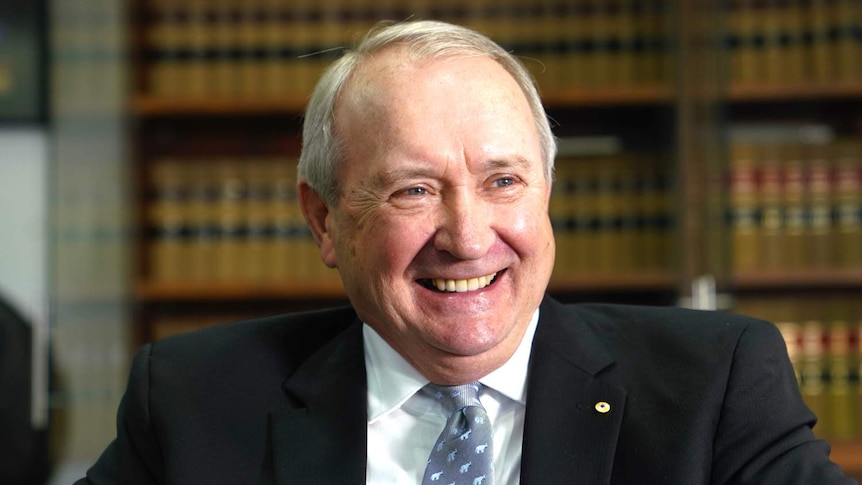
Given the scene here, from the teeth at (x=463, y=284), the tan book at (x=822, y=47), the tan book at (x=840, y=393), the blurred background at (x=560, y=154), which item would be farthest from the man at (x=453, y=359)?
the tan book at (x=822, y=47)

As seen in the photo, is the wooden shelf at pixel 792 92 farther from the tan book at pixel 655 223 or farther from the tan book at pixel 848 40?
the tan book at pixel 655 223

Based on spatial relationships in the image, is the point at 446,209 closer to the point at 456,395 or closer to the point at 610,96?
the point at 456,395

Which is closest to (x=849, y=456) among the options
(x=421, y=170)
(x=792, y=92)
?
(x=792, y=92)

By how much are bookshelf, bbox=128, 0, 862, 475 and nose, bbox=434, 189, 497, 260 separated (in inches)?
86.5

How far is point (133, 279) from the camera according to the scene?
3641 millimetres

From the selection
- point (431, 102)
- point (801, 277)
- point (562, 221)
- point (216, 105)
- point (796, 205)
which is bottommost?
point (801, 277)

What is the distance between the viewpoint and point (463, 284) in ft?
4.58

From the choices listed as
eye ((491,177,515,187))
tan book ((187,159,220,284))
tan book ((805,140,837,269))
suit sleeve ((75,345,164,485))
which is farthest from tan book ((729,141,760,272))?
suit sleeve ((75,345,164,485))

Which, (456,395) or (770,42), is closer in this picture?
(456,395)

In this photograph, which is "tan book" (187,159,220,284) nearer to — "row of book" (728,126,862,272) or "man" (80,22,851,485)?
"row of book" (728,126,862,272)

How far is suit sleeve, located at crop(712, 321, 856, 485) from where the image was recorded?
51.8 inches

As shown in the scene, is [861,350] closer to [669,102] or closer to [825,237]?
[825,237]

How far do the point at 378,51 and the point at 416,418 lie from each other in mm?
493

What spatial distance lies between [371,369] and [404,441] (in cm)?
12
